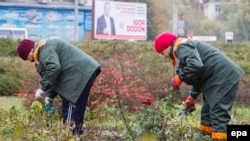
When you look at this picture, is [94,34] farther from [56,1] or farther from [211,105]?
[211,105]

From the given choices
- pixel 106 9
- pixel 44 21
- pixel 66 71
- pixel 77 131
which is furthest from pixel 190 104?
pixel 44 21

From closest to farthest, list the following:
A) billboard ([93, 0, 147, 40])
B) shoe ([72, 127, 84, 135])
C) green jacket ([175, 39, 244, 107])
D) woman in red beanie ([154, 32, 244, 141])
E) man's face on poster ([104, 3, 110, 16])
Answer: woman in red beanie ([154, 32, 244, 141]) < green jacket ([175, 39, 244, 107]) < shoe ([72, 127, 84, 135]) < billboard ([93, 0, 147, 40]) < man's face on poster ([104, 3, 110, 16])

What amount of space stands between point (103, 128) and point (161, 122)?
1.77 m

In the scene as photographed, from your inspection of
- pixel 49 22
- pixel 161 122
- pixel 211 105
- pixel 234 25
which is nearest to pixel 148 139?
pixel 161 122

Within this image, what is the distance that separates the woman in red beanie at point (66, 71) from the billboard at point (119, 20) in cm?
2757

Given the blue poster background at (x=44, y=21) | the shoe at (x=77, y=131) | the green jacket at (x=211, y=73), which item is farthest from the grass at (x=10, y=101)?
the blue poster background at (x=44, y=21)

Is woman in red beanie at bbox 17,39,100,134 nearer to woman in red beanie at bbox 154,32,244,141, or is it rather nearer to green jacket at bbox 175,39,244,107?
woman in red beanie at bbox 154,32,244,141

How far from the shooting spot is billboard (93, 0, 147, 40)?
36.6 m

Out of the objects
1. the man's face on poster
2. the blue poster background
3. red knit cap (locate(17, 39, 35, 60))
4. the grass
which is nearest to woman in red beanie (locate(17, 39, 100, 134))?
red knit cap (locate(17, 39, 35, 60))

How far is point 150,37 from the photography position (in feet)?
176

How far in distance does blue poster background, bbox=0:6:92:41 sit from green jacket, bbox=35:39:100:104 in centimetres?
3488

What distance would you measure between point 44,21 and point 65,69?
121ft

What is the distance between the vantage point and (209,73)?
748 centimetres

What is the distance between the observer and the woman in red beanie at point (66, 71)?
779 cm
